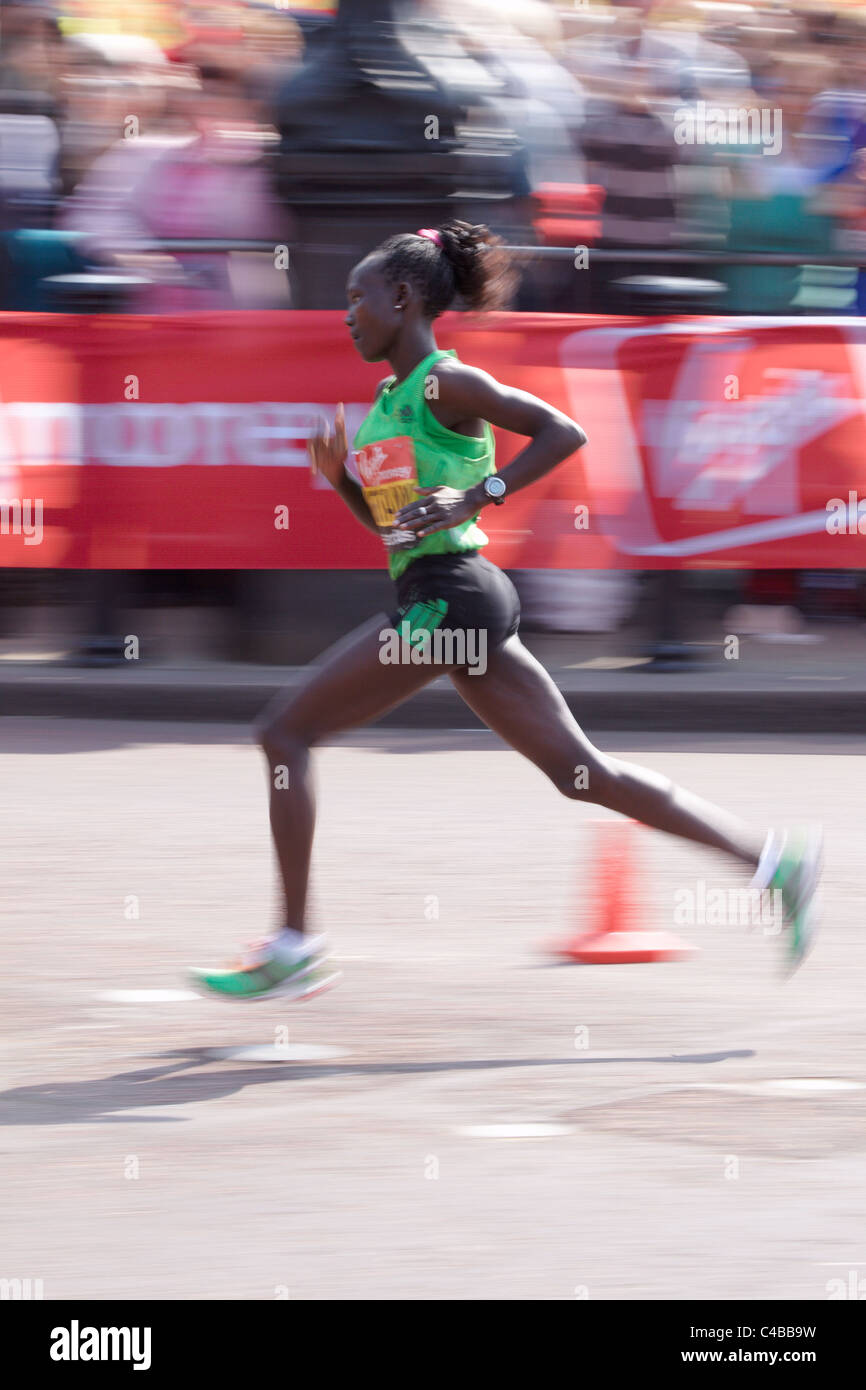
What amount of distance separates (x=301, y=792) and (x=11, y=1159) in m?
1.34

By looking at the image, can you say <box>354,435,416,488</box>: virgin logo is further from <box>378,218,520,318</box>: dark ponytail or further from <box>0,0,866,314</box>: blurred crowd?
<box>0,0,866,314</box>: blurred crowd

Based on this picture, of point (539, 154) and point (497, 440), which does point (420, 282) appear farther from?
point (539, 154)

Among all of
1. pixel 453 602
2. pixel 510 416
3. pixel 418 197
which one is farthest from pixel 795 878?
pixel 418 197

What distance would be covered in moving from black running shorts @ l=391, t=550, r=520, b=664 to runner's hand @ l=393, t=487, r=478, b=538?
0.46 ft

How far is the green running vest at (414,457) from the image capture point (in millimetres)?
5414

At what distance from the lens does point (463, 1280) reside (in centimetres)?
382

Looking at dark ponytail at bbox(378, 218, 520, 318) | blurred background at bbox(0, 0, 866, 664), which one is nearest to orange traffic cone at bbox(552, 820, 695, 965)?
dark ponytail at bbox(378, 218, 520, 318)

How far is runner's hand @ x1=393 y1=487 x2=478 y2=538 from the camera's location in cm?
529

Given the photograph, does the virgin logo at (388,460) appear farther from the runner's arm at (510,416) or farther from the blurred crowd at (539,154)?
the blurred crowd at (539,154)

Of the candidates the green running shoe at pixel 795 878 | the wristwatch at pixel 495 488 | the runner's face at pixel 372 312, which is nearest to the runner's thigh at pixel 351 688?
the wristwatch at pixel 495 488

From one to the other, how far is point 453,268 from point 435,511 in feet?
2.22

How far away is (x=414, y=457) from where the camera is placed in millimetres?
5414

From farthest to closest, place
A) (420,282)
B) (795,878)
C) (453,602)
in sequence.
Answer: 1. (795,878)
2. (420,282)
3. (453,602)

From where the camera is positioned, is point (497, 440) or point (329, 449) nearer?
point (329, 449)
